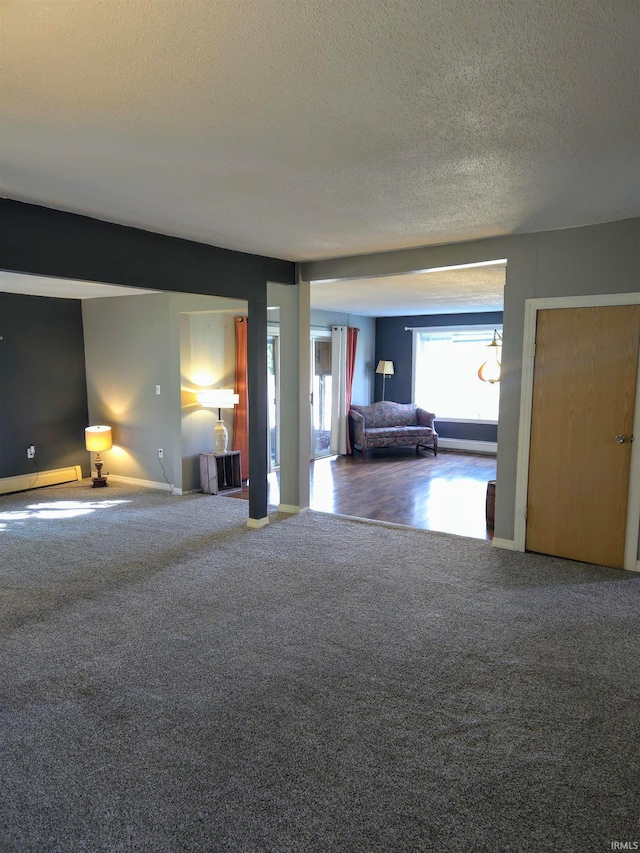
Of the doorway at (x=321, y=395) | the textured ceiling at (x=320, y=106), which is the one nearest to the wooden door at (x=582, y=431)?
the textured ceiling at (x=320, y=106)

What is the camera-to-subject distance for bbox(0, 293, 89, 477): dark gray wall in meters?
6.43

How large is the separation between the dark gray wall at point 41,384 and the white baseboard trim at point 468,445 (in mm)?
5931

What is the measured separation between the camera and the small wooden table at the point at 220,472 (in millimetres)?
6430

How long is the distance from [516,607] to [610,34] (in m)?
2.95

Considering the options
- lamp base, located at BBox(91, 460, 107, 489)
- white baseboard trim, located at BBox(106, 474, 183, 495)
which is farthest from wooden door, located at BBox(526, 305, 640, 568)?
lamp base, located at BBox(91, 460, 107, 489)

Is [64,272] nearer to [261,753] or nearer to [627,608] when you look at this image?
[261,753]

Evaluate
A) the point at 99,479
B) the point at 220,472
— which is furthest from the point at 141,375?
the point at 220,472

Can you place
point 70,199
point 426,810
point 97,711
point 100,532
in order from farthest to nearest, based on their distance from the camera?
point 100,532, point 70,199, point 97,711, point 426,810

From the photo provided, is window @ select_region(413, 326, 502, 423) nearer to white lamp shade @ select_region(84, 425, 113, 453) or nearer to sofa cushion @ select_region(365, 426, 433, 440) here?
sofa cushion @ select_region(365, 426, 433, 440)

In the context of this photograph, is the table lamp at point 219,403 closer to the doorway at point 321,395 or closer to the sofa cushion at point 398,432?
the doorway at point 321,395

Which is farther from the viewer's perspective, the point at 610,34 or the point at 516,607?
the point at 516,607

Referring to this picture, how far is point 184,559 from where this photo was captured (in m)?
4.29

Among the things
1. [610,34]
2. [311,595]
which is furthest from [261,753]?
[610,34]

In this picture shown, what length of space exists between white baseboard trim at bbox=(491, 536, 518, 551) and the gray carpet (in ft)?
0.58
